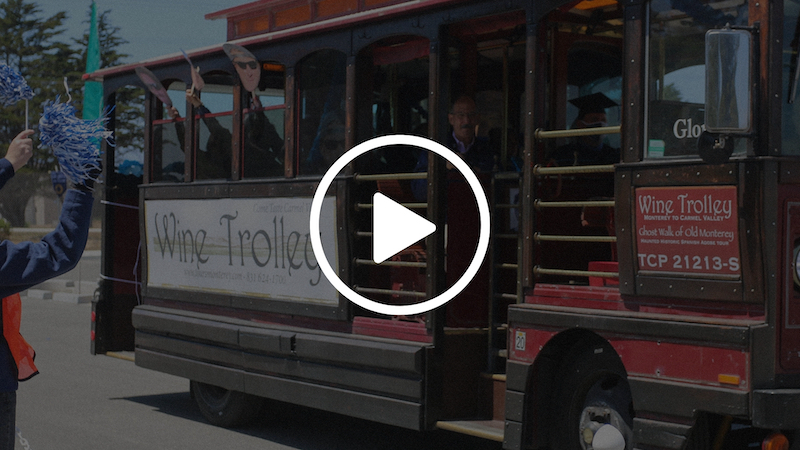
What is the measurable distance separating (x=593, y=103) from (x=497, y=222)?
40.5 inches

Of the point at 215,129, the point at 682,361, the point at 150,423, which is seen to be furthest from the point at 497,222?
the point at 150,423

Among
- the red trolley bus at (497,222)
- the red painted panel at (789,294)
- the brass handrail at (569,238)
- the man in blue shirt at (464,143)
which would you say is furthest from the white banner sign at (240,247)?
the red painted panel at (789,294)

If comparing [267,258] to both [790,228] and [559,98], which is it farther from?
[790,228]

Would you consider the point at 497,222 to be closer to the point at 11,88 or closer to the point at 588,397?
the point at 588,397

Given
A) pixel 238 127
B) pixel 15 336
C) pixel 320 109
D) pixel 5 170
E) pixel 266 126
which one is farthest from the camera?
pixel 238 127

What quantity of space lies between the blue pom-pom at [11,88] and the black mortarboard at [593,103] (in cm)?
425

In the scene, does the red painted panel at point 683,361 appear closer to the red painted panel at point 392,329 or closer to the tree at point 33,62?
the red painted panel at point 392,329

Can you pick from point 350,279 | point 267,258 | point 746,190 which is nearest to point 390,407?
point 350,279

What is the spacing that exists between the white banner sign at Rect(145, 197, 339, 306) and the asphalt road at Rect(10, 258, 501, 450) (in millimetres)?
1166

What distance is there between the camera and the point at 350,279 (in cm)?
728

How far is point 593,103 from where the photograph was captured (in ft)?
22.8

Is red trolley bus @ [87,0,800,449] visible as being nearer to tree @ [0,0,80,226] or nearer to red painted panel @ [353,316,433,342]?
red painted panel @ [353,316,433,342]

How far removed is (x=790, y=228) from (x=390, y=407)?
296 centimetres

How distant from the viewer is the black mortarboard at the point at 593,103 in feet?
22.8
